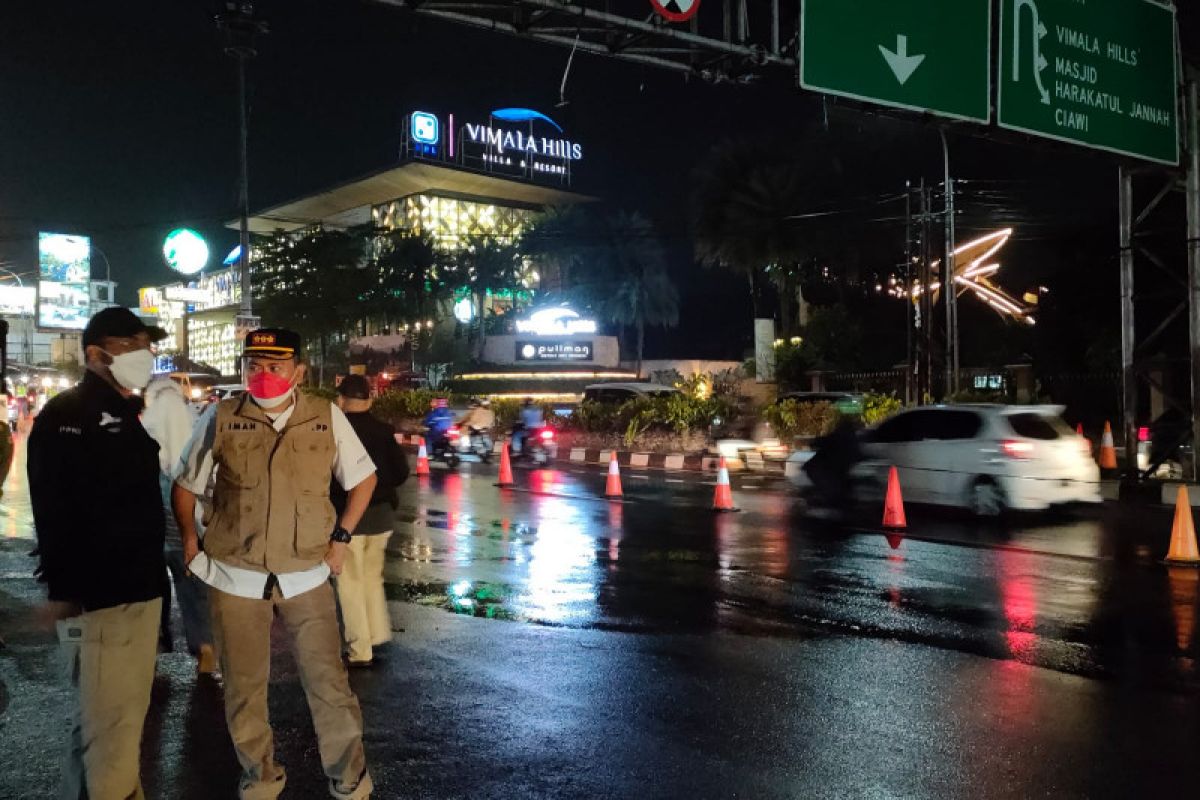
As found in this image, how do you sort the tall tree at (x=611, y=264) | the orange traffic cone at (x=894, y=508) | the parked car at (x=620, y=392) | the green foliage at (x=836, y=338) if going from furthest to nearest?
the tall tree at (x=611, y=264) → the green foliage at (x=836, y=338) → the parked car at (x=620, y=392) → the orange traffic cone at (x=894, y=508)

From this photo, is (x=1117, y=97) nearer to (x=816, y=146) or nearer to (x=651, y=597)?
(x=651, y=597)

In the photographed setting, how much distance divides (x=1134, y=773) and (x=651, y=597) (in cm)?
478

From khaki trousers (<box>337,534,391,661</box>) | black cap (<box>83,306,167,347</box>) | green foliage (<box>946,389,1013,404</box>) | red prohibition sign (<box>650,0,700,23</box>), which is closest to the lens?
black cap (<box>83,306,167,347</box>)

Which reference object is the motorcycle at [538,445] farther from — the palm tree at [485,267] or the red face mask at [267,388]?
the palm tree at [485,267]

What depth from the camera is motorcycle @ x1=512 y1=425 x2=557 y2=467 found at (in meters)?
25.9

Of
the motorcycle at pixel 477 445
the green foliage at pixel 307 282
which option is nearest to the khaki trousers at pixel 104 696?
the motorcycle at pixel 477 445

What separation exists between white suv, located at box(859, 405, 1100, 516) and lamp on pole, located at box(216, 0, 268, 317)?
55.7ft

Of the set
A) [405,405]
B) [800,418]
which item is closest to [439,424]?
[800,418]

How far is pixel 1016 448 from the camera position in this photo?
14477 millimetres

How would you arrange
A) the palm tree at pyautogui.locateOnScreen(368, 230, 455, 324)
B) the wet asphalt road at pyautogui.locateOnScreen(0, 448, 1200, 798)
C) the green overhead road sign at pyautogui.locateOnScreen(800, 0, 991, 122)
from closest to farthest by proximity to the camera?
1. the wet asphalt road at pyautogui.locateOnScreen(0, 448, 1200, 798)
2. the green overhead road sign at pyautogui.locateOnScreen(800, 0, 991, 122)
3. the palm tree at pyautogui.locateOnScreen(368, 230, 455, 324)

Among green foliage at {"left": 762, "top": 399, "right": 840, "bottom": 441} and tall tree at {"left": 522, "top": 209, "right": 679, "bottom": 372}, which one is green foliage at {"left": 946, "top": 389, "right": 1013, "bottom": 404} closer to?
green foliage at {"left": 762, "top": 399, "right": 840, "bottom": 441}

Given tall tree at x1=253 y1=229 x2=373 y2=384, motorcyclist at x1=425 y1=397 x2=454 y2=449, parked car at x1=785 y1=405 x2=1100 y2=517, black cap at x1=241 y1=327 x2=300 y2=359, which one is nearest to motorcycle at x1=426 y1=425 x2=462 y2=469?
motorcyclist at x1=425 y1=397 x2=454 y2=449

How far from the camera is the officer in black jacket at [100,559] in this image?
374 centimetres

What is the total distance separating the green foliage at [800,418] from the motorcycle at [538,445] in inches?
206
